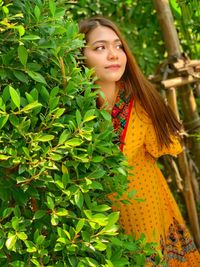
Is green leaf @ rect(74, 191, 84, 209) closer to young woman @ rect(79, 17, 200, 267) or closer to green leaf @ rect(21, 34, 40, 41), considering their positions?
green leaf @ rect(21, 34, 40, 41)

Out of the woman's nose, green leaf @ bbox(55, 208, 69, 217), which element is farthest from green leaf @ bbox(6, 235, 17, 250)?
the woman's nose

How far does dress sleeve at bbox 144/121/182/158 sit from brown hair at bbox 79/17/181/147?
2 cm

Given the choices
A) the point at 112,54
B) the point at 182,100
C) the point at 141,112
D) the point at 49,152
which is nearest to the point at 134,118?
the point at 141,112

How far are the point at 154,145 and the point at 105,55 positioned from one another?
359mm

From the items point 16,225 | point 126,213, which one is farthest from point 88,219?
point 126,213

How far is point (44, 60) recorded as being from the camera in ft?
4.56

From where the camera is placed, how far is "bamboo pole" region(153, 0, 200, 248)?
8.29 feet

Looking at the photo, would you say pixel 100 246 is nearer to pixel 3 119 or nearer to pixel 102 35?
pixel 3 119

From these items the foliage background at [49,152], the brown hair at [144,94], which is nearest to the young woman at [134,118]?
the brown hair at [144,94]

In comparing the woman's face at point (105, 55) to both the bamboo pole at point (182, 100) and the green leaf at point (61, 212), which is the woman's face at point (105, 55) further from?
the green leaf at point (61, 212)

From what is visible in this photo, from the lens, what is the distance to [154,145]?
2.03 meters

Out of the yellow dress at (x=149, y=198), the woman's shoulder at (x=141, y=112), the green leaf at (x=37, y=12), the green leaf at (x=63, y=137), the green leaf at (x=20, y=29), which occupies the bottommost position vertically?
the yellow dress at (x=149, y=198)

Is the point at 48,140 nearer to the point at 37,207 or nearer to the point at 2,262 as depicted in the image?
the point at 37,207

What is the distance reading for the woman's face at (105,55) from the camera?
6.26 feet
